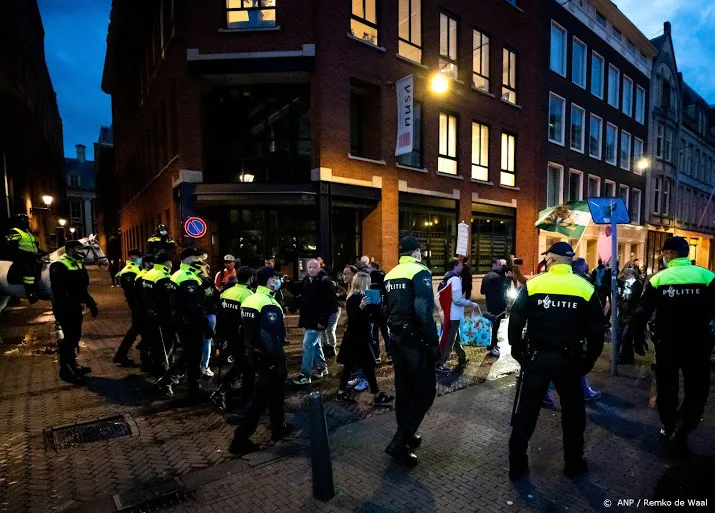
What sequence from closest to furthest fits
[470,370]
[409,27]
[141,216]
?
[470,370]
[409,27]
[141,216]

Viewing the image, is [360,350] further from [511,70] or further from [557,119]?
[557,119]

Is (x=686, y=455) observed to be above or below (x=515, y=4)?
below

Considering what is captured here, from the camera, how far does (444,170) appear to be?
1700 centimetres

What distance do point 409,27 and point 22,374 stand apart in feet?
51.4

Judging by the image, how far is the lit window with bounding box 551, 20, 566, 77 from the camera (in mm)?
20859

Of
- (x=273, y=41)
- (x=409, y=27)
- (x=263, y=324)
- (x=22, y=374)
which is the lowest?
(x=22, y=374)

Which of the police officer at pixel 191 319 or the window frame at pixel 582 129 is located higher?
the window frame at pixel 582 129

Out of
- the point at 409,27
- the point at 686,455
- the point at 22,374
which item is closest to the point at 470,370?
the point at 686,455

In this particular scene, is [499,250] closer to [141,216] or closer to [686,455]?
[686,455]

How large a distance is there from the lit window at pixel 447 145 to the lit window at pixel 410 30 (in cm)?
261

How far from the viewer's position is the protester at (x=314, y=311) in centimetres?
609

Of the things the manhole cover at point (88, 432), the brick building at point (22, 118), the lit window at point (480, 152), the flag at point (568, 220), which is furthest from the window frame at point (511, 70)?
the manhole cover at point (88, 432)

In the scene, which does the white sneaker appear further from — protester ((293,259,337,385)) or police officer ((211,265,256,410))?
police officer ((211,265,256,410))

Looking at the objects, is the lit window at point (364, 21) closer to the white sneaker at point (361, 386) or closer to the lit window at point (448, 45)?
the lit window at point (448, 45)
